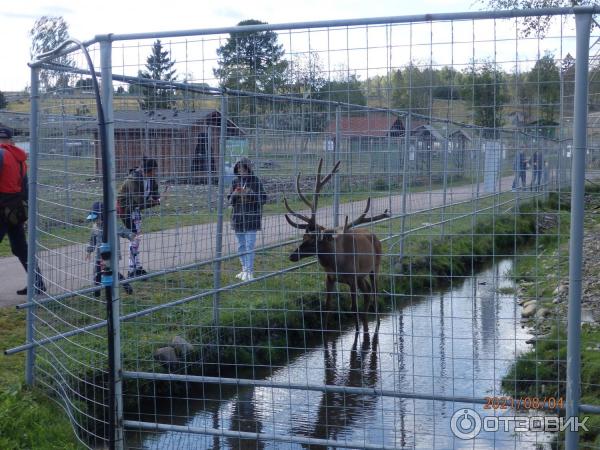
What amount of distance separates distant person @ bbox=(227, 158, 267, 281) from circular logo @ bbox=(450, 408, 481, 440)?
88.8 inches

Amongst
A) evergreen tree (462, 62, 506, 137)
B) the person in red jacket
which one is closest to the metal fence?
evergreen tree (462, 62, 506, 137)

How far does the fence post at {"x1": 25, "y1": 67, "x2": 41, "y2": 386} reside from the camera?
252 inches

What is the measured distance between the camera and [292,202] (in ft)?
31.5

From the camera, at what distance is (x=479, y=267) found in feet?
43.7

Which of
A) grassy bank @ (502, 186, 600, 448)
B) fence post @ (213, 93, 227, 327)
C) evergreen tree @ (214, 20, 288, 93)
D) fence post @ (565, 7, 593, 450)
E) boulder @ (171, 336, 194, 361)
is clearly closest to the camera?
fence post @ (565, 7, 593, 450)

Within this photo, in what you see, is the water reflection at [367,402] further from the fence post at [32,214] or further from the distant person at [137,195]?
the distant person at [137,195]

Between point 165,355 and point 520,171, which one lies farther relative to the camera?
point 165,355

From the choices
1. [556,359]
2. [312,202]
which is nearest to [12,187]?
[312,202]

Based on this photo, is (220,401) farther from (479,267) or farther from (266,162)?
(479,267)

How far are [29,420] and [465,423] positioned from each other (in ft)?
10.7

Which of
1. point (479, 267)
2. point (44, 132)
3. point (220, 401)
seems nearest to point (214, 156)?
point (44, 132)

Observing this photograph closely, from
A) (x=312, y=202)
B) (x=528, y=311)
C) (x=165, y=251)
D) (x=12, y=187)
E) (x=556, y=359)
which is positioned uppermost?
(x=12, y=187)

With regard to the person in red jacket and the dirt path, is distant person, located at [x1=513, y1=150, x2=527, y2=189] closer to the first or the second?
the dirt path

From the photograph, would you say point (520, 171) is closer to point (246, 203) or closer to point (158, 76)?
point (158, 76)
